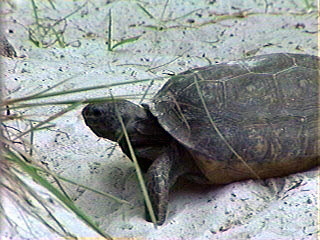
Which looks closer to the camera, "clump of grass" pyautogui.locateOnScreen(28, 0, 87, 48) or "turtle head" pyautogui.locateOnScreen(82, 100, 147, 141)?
"turtle head" pyautogui.locateOnScreen(82, 100, 147, 141)

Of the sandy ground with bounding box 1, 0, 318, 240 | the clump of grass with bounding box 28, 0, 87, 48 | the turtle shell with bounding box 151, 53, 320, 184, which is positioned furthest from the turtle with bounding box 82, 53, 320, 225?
the clump of grass with bounding box 28, 0, 87, 48

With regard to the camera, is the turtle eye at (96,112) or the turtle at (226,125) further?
the turtle eye at (96,112)

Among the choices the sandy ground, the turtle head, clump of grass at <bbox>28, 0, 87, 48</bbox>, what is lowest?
the sandy ground

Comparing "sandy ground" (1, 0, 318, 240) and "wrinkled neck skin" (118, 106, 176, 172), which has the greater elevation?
"wrinkled neck skin" (118, 106, 176, 172)

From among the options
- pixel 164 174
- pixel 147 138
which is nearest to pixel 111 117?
pixel 147 138

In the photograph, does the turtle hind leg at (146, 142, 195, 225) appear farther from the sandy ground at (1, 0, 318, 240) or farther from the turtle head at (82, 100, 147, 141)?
the turtle head at (82, 100, 147, 141)

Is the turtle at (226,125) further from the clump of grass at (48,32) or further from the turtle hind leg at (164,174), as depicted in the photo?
the clump of grass at (48,32)

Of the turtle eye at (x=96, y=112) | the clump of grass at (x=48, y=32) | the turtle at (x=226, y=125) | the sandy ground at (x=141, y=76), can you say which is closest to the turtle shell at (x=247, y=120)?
the turtle at (x=226, y=125)

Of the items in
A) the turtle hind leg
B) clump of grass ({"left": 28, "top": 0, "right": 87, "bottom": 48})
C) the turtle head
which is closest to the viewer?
the turtle hind leg
